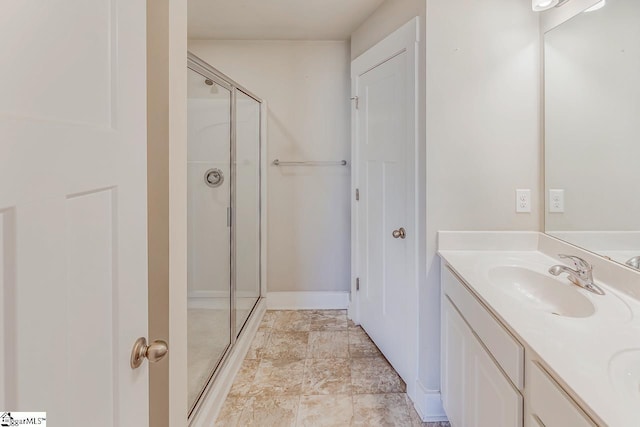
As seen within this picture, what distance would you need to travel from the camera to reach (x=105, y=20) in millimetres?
656

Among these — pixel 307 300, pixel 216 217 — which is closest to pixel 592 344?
pixel 216 217

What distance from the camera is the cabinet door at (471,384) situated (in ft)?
3.38

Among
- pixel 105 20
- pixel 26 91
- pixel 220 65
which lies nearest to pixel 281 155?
pixel 220 65

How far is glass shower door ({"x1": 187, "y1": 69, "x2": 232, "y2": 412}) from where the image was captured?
70.0 inches

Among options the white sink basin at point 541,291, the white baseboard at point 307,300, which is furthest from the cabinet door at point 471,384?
the white baseboard at point 307,300

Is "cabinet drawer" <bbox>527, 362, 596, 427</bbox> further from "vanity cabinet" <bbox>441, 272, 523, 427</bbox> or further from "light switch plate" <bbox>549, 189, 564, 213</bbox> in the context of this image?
"light switch plate" <bbox>549, 189, 564, 213</bbox>

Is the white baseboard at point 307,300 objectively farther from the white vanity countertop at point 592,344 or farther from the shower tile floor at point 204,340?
the white vanity countertop at point 592,344

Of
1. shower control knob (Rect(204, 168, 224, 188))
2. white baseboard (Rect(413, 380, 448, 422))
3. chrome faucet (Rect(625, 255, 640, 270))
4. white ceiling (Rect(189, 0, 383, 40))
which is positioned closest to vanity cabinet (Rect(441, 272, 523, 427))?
white baseboard (Rect(413, 380, 448, 422))

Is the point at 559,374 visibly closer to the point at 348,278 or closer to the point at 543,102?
the point at 543,102

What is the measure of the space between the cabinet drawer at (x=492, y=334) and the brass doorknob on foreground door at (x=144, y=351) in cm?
91

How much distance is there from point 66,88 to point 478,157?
1706 mm

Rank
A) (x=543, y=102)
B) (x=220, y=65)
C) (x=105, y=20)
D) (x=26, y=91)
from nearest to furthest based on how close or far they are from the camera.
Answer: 1. (x=26, y=91)
2. (x=105, y=20)
3. (x=543, y=102)
4. (x=220, y=65)

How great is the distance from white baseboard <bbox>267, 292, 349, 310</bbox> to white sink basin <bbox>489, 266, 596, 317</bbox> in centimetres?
178

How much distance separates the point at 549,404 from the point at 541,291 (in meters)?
0.72
